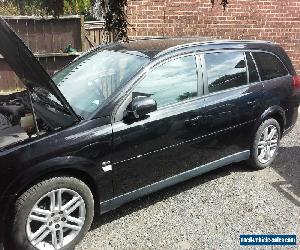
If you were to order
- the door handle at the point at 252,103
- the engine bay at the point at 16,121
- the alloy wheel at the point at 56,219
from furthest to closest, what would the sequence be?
the door handle at the point at 252,103 < the engine bay at the point at 16,121 < the alloy wheel at the point at 56,219

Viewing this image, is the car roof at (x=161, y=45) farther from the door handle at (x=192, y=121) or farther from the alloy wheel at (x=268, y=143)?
the alloy wheel at (x=268, y=143)

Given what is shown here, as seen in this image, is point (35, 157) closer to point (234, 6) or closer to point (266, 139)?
point (266, 139)

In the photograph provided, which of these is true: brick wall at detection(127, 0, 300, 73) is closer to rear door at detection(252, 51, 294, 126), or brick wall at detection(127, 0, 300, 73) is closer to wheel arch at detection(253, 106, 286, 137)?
rear door at detection(252, 51, 294, 126)

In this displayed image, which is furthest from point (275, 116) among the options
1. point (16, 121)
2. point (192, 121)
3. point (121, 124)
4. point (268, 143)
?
point (16, 121)

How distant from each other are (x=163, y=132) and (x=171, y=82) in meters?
0.58

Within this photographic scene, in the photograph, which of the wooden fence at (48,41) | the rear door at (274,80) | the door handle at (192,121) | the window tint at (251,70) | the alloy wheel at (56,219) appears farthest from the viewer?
the wooden fence at (48,41)

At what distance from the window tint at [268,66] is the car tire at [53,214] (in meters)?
2.84

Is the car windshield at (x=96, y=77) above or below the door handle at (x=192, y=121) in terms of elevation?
above

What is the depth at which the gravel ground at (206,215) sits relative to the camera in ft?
11.5

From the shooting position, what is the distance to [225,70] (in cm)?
438

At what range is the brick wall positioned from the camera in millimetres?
8008

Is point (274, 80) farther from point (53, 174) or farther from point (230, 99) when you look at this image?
point (53, 174)

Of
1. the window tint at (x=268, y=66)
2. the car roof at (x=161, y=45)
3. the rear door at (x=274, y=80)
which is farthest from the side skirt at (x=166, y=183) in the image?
the car roof at (x=161, y=45)

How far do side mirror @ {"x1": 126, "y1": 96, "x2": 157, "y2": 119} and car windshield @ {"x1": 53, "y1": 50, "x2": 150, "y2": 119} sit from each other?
0.83 feet
